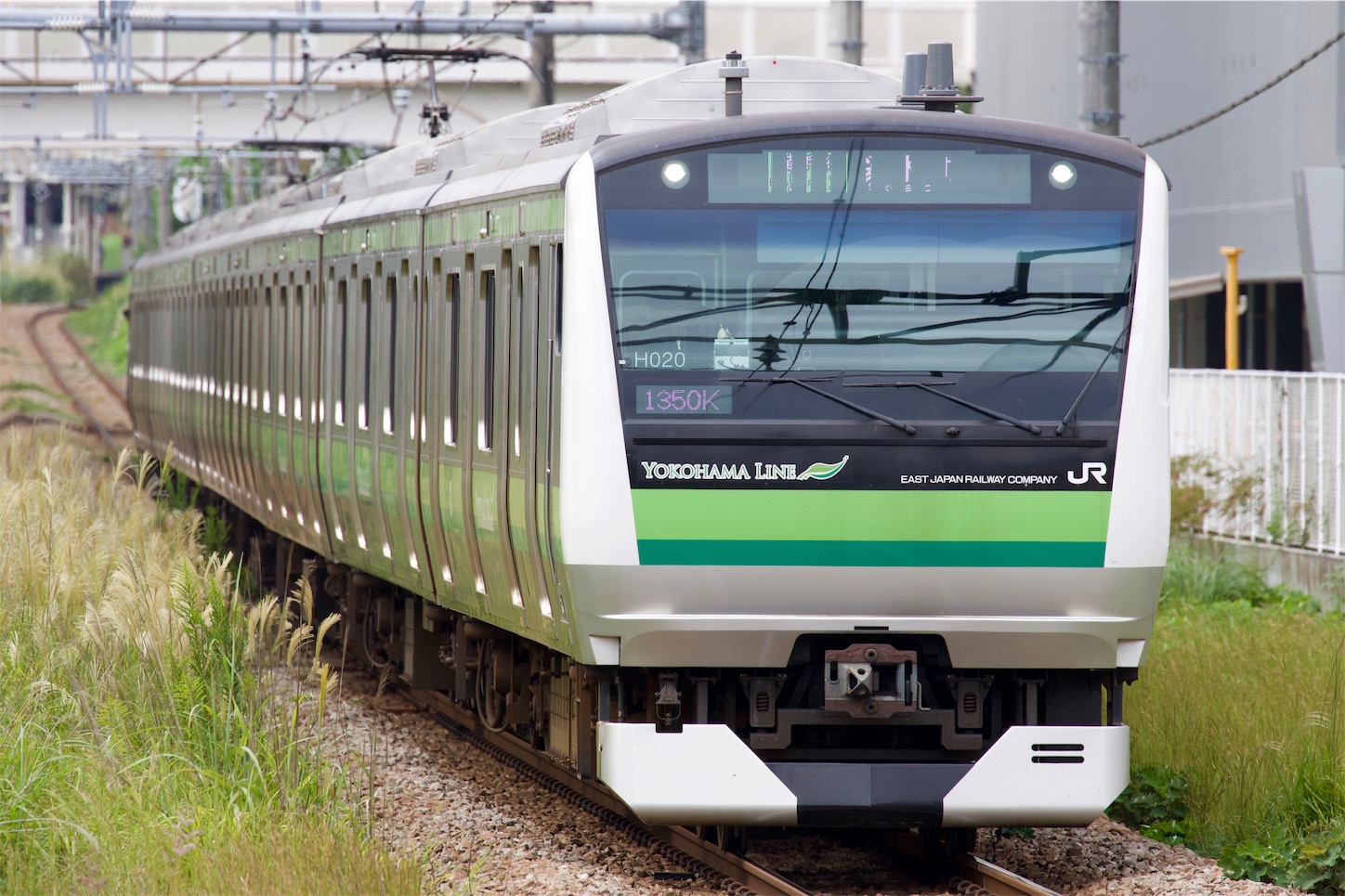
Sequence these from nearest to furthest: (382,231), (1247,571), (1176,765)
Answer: (1176,765) → (382,231) → (1247,571)

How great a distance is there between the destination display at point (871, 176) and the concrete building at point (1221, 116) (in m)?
11.5

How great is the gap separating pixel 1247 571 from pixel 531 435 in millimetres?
9278

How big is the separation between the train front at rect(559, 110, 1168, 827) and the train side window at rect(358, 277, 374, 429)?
168 inches

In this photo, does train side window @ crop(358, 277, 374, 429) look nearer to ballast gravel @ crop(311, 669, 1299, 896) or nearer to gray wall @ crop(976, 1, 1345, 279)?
ballast gravel @ crop(311, 669, 1299, 896)

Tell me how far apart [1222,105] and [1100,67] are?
10116mm

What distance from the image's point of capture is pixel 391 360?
1134cm

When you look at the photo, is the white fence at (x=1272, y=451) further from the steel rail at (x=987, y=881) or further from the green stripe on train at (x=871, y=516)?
the green stripe on train at (x=871, y=516)

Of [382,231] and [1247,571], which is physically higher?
[382,231]

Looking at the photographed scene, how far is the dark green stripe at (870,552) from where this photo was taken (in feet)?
25.1

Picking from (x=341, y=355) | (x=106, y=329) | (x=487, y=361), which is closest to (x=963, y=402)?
(x=487, y=361)

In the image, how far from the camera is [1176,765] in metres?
9.75

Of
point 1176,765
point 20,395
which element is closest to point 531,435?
point 1176,765

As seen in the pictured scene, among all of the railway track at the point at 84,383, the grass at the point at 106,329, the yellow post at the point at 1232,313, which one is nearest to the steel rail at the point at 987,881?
the yellow post at the point at 1232,313

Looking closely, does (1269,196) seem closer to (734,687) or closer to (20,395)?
(734,687)
